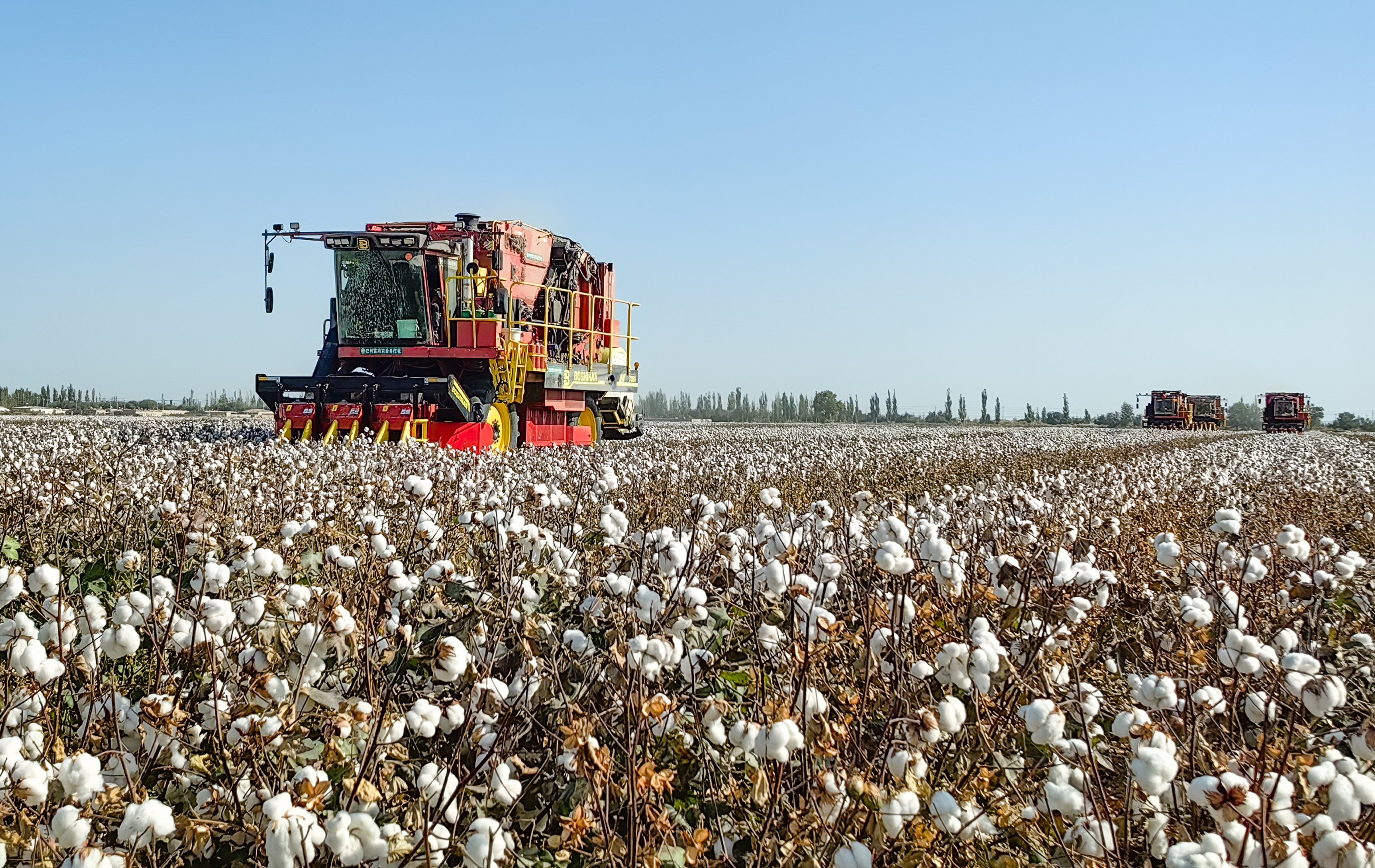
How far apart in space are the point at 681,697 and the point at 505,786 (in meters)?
0.77

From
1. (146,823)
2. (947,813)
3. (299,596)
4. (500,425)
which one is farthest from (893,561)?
(500,425)

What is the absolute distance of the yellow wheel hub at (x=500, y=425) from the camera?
56.2ft

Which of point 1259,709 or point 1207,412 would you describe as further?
point 1207,412

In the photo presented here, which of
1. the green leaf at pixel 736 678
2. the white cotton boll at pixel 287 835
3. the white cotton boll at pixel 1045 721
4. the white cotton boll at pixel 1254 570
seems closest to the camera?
the white cotton boll at pixel 287 835

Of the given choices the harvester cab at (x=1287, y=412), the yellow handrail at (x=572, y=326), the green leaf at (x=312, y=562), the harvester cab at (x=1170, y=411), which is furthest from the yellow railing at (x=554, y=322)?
the harvester cab at (x=1287, y=412)

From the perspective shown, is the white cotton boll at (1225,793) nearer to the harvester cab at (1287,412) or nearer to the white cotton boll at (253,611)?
the white cotton boll at (253,611)

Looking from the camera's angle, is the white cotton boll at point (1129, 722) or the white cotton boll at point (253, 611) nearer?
the white cotton boll at point (1129, 722)

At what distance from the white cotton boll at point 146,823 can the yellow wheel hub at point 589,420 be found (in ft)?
65.3

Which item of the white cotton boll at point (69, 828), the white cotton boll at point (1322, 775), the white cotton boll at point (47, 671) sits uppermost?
the white cotton boll at point (47, 671)

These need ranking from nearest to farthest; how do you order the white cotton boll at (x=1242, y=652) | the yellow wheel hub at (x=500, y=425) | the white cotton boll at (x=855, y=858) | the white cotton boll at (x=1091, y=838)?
1. the white cotton boll at (x=855, y=858)
2. the white cotton boll at (x=1091, y=838)
3. the white cotton boll at (x=1242, y=652)
4. the yellow wheel hub at (x=500, y=425)

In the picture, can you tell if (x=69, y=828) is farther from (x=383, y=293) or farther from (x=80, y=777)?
(x=383, y=293)

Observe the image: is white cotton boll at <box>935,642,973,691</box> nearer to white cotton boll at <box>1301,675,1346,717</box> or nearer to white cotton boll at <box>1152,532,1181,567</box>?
white cotton boll at <box>1301,675,1346,717</box>

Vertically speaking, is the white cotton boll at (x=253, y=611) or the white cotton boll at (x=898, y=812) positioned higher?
the white cotton boll at (x=253, y=611)

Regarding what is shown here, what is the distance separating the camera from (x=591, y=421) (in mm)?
22359
